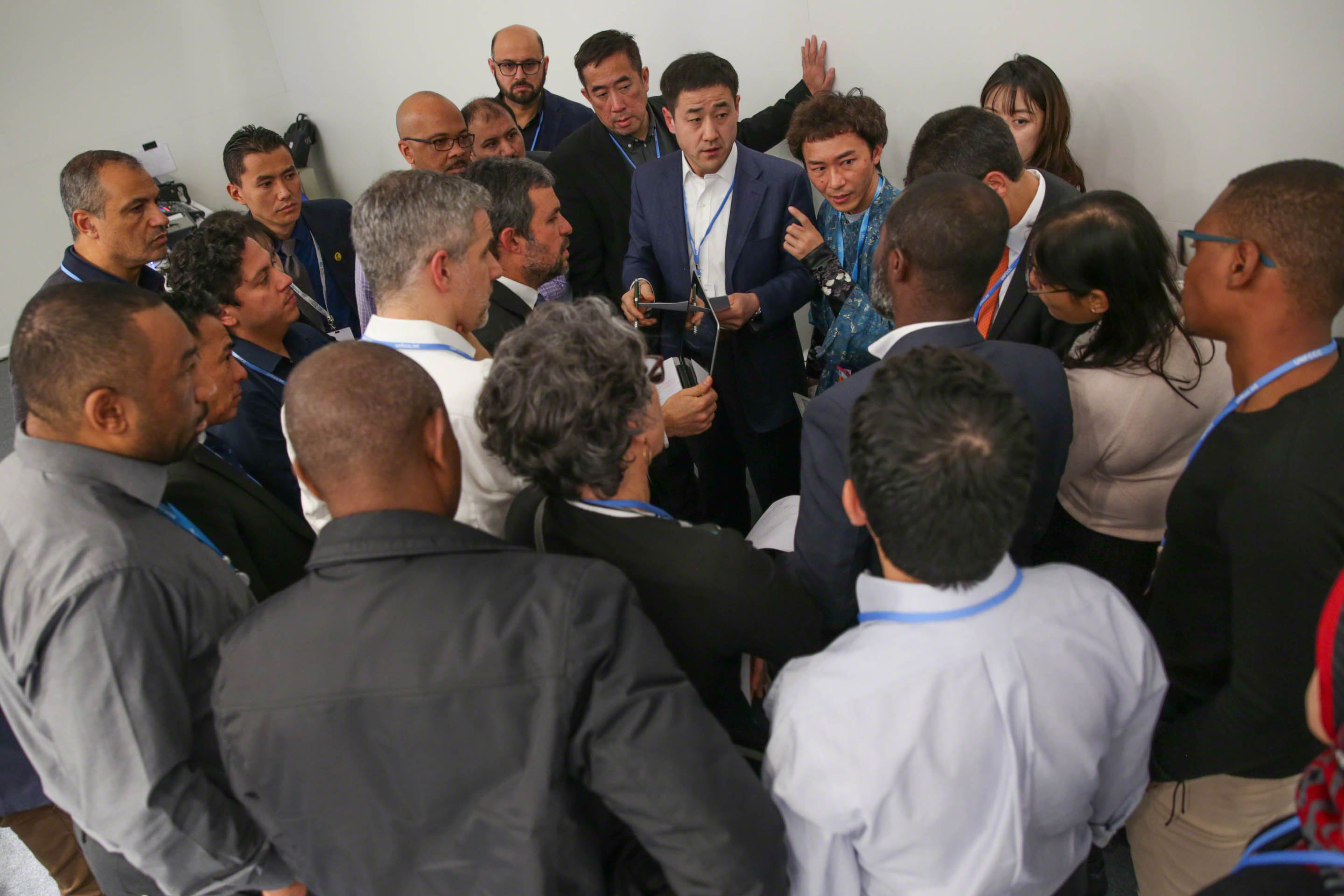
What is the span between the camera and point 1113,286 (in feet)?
4.92

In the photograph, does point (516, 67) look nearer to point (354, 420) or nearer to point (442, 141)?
point (442, 141)

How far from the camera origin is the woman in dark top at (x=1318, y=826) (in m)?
0.68

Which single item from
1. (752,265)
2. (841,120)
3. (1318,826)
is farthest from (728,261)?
(1318,826)

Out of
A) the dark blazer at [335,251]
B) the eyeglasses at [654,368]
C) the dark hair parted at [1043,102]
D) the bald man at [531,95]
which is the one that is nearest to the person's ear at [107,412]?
the eyeglasses at [654,368]

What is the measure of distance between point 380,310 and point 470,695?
1051 millimetres

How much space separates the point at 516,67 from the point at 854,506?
3.48 meters

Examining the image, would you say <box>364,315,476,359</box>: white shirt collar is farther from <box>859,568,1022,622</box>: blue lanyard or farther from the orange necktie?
the orange necktie

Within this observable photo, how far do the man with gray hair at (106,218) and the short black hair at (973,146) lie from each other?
2.36 meters

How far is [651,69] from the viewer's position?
4.25 metres

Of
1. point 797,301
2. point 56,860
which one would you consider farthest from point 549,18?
point 56,860

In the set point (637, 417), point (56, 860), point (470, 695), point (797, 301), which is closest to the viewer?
point (470, 695)

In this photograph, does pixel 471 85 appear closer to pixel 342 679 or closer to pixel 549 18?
pixel 549 18

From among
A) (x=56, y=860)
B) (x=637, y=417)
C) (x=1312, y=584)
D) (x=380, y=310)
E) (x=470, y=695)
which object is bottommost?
(x=56, y=860)

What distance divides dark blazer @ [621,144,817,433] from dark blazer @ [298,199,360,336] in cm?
131
